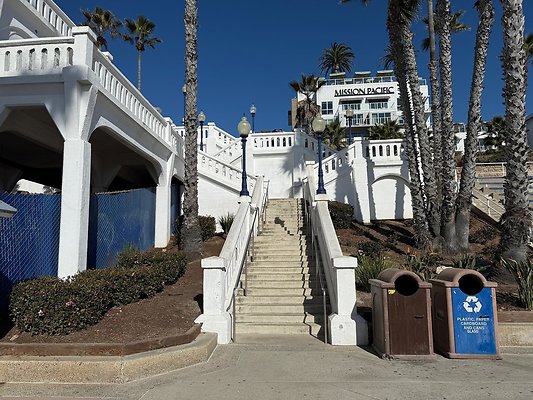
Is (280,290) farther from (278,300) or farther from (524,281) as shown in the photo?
(524,281)

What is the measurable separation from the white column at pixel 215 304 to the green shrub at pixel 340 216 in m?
9.08

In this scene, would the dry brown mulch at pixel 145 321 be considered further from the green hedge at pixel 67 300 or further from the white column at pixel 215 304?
the white column at pixel 215 304

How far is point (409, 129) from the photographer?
14219 millimetres

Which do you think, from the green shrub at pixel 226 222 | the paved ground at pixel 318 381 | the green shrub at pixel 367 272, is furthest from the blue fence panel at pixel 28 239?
the green shrub at pixel 226 222

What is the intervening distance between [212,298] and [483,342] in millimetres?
4472

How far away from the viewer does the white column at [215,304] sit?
6961 millimetres

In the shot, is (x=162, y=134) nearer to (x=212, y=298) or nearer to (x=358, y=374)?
(x=212, y=298)

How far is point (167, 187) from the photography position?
46.2 ft

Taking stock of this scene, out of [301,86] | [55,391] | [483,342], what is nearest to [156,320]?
[55,391]

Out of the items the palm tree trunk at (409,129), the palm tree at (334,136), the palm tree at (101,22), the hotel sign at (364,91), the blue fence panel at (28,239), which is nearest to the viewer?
the blue fence panel at (28,239)

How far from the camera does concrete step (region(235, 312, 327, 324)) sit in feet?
25.7

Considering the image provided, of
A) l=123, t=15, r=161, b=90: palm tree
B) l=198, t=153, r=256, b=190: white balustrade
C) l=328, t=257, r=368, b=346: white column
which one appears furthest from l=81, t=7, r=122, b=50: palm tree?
l=328, t=257, r=368, b=346: white column

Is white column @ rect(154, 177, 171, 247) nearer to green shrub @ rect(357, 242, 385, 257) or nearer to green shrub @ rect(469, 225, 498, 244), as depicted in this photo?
green shrub @ rect(357, 242, 385, 257)

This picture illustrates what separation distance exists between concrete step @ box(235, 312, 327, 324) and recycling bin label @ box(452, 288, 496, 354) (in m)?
2.60
